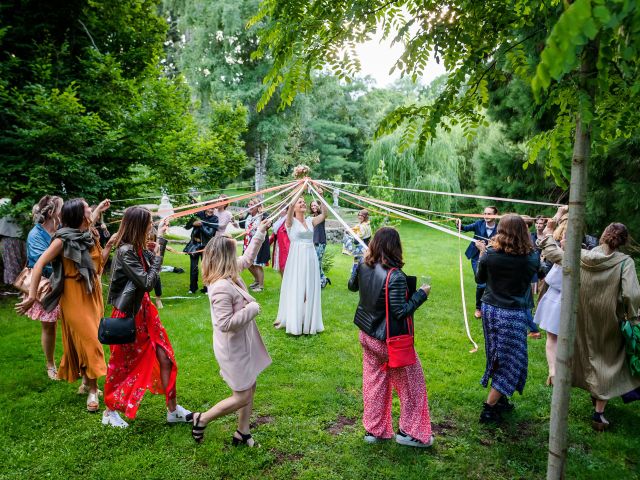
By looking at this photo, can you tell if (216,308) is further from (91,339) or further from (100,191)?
(100,191)

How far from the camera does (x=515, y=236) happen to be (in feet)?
13.9

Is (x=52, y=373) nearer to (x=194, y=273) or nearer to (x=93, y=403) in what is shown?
(x=93, y=403)

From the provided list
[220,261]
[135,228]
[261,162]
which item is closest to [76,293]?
[135,228]

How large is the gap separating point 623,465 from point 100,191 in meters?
9.18

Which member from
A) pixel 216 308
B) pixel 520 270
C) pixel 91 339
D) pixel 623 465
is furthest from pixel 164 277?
pixel 623 465

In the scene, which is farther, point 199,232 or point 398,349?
point 199,232

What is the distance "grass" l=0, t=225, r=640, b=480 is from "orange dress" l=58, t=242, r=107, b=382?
44 cm

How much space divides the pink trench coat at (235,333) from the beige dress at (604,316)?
2.91m

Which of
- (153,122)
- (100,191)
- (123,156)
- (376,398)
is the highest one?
(153,122)

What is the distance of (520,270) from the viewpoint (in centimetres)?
427

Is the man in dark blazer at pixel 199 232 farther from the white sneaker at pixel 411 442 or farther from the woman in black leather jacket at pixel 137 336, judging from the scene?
the white sneaker at pixel 411 442

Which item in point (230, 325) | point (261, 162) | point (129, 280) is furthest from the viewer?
point (261, 162)

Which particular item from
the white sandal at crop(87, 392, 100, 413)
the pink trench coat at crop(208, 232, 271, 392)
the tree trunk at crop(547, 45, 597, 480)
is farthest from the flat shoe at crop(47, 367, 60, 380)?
the tree trunk at crop(547, 45, 597, 480)

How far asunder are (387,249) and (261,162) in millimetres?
23111
